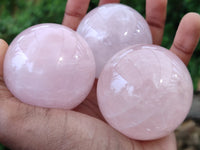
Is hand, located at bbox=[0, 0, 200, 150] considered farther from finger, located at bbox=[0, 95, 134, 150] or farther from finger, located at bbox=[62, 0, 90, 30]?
finger, located at bbox=[62, 0, 90, 30]

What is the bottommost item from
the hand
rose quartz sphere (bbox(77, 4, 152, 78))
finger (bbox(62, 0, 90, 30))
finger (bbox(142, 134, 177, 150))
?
finger (bbox(142, 134, 177, 150))

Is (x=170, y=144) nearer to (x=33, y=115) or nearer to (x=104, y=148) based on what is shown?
(x=104, y=148)

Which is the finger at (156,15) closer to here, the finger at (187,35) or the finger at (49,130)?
the finger at (187,35)

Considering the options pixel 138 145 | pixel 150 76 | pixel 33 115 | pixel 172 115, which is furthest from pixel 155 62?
pixel 33 115

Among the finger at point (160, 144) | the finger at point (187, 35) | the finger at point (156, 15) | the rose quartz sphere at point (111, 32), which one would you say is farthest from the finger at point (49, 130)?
the finger at point (156, 15)

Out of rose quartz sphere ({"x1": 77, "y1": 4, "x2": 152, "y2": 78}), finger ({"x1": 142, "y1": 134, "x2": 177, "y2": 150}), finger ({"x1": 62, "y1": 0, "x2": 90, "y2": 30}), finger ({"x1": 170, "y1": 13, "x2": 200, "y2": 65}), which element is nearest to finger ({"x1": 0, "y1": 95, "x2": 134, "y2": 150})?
finger ({"x1": 142, "y1": 134, "x2": 177, "y2": 150})

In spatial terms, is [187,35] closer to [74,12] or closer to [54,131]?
[74,12]

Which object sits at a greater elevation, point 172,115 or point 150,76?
point 150,76
